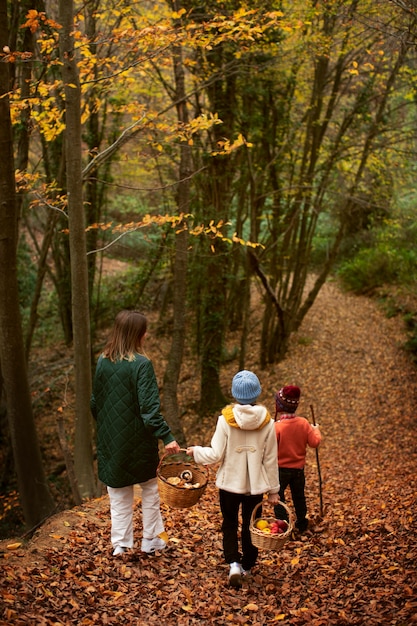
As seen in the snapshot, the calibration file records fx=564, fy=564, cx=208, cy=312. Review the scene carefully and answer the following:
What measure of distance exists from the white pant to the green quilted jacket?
0.14m

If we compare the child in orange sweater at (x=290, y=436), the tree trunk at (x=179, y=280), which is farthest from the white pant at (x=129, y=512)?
the tree trunk at (x=179, y=280)

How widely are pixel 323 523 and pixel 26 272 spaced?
39.2 ft

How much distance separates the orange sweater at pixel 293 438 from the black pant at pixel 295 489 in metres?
0.08

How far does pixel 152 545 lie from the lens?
4520 millimetres

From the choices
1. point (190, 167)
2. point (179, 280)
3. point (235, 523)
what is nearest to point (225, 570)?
point (235, 523)

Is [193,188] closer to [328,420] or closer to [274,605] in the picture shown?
[328,420]

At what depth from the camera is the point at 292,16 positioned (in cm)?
955

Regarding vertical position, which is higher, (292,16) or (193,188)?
(292,16)

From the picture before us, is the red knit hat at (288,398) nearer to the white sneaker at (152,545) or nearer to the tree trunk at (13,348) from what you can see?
the white sneaker at (152,545)

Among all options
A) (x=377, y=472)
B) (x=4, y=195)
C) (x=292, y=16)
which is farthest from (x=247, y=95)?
(x=377, y=472)

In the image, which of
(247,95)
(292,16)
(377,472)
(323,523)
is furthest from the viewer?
(247,95)

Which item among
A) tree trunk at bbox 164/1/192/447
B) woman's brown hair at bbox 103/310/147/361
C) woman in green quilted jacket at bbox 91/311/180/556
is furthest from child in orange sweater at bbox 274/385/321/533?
tree trunk at bbox 164/1/192/447

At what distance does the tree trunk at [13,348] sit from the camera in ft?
20.3

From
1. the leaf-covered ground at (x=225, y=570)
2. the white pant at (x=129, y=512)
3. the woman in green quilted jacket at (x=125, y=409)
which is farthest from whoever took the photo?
the white pant at (x=129, y=512)
